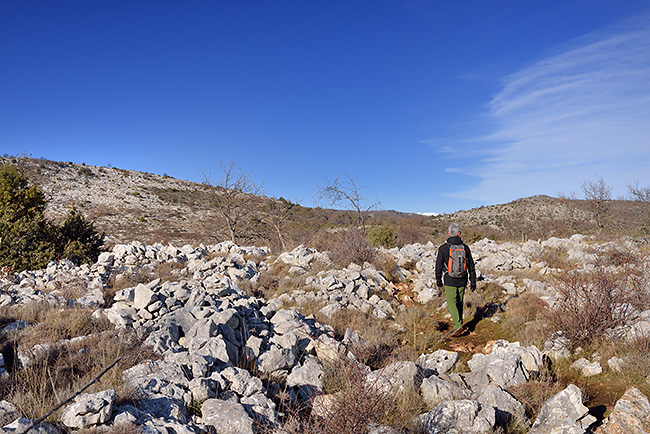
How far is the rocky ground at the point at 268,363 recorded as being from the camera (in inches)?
140

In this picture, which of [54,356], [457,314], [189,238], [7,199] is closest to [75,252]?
[7,199]

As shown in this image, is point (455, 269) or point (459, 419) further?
point (455, 269)

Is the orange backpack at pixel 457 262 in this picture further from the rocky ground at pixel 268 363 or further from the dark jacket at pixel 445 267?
the rocky ground at pixel 268 363

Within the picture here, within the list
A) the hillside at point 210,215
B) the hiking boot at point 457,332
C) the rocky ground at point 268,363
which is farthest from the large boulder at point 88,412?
the hillside at point 210,215

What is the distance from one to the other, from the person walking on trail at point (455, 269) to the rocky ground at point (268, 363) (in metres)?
0.94

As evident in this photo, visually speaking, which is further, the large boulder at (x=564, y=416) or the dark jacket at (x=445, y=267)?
the dark jacket at (x=445, y=267)

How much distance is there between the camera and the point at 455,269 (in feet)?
22.5

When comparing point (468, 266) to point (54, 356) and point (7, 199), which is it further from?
point (7, 199)

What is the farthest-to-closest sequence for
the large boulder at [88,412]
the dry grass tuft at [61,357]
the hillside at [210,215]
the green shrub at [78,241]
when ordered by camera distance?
the hillside at [210,215]
the green shrub at [78,241]
the dry grass tuft at [61,357]
the large boulder at [88,412]

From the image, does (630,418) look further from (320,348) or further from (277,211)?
(277,211)

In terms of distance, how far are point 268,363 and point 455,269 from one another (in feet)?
12.7

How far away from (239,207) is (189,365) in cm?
1761

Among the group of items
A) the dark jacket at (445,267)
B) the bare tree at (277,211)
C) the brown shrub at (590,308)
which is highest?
the bare tree at (277,211)


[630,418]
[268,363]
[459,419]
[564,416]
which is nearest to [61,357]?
[268,363]
